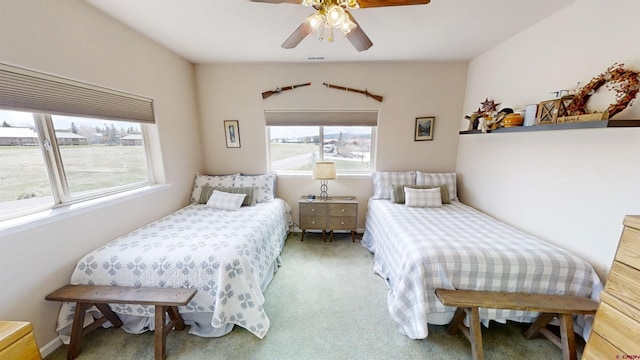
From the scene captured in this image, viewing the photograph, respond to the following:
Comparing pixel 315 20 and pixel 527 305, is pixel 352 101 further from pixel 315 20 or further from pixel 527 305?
pixel 527 305

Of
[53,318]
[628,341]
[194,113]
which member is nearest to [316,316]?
[628,341]


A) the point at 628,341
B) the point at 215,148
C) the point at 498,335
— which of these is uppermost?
the point at 215,148

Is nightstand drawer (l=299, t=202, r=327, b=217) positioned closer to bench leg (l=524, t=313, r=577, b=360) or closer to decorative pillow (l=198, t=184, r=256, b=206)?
decorative pillow (l=198, t=184, r=256, b=206)

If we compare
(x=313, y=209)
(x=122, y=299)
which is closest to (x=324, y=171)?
(x=313, y=209)

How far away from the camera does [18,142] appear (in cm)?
144

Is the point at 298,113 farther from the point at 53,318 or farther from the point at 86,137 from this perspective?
the point at 53,318

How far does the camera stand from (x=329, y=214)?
306cm

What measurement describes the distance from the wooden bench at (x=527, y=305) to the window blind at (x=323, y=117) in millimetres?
2359

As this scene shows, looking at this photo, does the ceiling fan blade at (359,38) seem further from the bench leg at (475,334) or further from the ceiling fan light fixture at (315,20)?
the bench leg at (475,334)

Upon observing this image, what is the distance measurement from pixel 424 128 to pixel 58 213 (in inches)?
153

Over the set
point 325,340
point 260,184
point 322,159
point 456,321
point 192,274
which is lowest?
Answer: point 325,340

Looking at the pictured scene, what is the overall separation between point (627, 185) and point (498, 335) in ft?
4.39

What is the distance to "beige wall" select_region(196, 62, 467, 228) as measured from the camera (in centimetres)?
301

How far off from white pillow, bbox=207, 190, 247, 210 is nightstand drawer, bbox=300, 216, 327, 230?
0.90m
